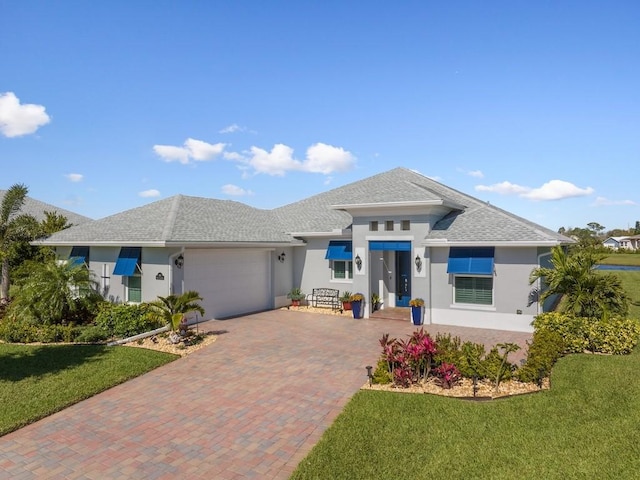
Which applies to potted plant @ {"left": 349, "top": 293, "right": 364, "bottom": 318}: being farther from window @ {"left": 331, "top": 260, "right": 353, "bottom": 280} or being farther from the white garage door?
the white garage door

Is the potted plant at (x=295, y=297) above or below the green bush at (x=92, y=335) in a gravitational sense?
above

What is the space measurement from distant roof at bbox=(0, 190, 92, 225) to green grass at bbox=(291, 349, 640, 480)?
33141 mm

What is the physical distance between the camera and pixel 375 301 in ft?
77.6

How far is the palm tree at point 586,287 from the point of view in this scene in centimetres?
1531

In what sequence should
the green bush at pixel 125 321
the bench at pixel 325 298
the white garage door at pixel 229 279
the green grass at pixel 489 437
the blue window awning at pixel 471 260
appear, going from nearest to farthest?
the green grass at pixel 489 437 < the green bush at pixel 125 321 < the blue window awning at pixel 471 260 < the white garage door at pixel 229 279 < the bench at pixel 325 298

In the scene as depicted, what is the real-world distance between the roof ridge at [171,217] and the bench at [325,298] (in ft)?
31.8

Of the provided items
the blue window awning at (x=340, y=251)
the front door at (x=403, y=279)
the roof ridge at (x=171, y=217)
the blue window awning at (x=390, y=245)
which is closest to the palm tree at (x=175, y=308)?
the roof ridge at (x=171, y=217)

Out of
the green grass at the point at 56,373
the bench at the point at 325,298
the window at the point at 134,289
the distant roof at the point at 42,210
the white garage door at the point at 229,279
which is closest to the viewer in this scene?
the green grass at the point at 56,373

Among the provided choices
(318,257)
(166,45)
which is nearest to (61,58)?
(166,45)

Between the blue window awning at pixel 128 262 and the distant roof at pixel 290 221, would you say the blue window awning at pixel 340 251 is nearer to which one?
the distant roof at pixel 290 221

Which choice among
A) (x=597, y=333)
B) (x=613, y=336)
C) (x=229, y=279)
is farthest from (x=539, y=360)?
(x=229, y=279)

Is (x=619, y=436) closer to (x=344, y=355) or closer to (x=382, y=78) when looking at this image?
(x=344, y=355)

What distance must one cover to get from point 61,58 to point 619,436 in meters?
23.0

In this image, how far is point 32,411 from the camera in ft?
33.0
